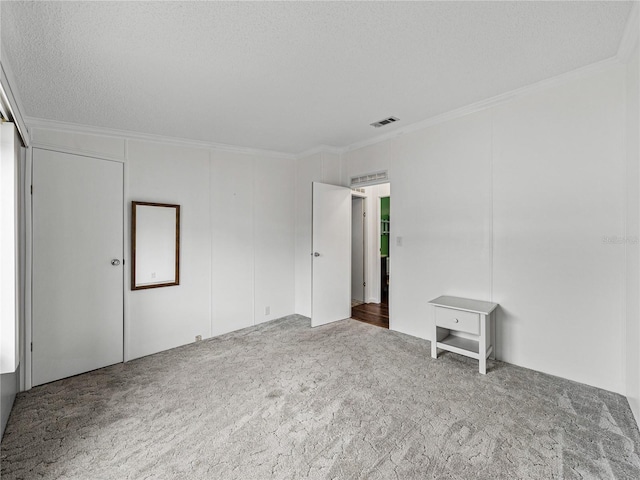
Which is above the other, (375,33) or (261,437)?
(375,33)

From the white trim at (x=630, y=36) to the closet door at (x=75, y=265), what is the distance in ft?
14.1

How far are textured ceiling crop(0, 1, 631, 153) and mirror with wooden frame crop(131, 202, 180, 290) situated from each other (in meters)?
0.95

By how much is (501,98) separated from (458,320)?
215 cm

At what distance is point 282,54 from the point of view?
81.0 inches

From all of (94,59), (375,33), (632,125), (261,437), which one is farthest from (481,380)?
(94,59)

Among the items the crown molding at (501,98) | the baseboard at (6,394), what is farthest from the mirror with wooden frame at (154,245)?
the crown molding at (501,98)

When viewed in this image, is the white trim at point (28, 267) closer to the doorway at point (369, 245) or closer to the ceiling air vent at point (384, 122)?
the ceiling air vent at point (384, 122)

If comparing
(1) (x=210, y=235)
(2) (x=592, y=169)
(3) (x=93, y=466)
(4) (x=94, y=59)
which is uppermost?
(4) (x=94, y=59)

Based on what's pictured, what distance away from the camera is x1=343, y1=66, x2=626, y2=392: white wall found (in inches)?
91.8

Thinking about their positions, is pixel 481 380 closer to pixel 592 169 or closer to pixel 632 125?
pixel 592 169

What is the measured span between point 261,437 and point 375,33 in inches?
106

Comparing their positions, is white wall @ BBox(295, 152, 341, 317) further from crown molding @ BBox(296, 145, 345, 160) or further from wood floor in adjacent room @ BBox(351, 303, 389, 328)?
wood floor in adjacent room @ BBox(351, 303, 389, 328)

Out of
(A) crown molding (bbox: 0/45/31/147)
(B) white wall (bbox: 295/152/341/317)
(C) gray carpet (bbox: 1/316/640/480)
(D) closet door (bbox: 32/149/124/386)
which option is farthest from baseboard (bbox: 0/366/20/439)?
(B) white wall (bbox: 295/152/341/317)

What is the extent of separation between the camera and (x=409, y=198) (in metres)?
3.68
